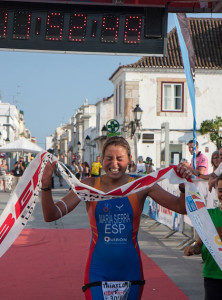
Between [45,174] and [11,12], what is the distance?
8.03 meters

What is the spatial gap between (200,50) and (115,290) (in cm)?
3565

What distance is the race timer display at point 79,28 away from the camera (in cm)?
1181

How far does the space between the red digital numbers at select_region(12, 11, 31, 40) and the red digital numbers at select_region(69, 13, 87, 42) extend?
0.80 meters

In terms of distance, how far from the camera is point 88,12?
38.9 feet

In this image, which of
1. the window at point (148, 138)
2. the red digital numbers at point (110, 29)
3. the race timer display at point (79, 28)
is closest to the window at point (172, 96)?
the window at point (148, 138)

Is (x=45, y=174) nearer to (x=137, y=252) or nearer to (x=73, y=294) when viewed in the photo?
(x=137, y=252)

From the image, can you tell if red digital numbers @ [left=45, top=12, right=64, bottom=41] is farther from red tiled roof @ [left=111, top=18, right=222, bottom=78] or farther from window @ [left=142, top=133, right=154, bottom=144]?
red tiled roof @ [left=111, top=18, right=222, bottom=78]

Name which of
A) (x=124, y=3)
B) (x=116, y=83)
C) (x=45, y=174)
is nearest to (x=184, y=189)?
(x=45, y=174)

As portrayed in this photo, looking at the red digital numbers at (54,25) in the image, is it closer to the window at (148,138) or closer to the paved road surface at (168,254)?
the paved road surface at (168,254)

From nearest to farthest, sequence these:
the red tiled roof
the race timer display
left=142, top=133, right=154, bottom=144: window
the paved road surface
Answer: the paved road surface → the race timer display → left=142, top=133, right=154, bottom=144: window → the red tiled roof

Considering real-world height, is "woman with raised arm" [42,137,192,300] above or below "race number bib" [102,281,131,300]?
above

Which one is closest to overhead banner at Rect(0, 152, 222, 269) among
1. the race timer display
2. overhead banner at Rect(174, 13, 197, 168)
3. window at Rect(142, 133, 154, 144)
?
the race timer display

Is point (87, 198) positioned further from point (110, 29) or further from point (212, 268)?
point (110, 29)

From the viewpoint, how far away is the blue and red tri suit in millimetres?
4215
